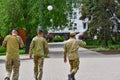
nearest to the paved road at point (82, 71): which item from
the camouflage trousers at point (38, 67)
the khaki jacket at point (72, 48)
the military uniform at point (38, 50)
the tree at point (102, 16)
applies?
the khaki jacket at point (72, 48)

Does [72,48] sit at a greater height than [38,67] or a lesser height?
greater

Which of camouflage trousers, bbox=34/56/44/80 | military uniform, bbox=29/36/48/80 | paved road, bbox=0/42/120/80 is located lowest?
paved road, bbox=0/42/120/80

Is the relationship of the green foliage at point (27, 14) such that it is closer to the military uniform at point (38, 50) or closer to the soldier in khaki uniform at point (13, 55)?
the military uniform at point (38, 50)

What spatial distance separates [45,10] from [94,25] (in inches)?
734

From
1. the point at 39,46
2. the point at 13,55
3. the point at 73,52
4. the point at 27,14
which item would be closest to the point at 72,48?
the point at 73,52

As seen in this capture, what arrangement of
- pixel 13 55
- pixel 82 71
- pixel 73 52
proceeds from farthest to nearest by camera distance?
pixel 82 71
pixel 73 52
pixel 13 55

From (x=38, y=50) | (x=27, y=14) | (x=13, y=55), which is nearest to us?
(x=13, y=55)

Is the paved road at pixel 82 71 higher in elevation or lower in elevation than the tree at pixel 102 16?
lower

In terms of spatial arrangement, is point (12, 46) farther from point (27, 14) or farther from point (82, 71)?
point (27, 14)

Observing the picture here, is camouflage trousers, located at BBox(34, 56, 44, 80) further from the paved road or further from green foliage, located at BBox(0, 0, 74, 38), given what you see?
green foliage, located at BBox(0, 0, 74, 38)

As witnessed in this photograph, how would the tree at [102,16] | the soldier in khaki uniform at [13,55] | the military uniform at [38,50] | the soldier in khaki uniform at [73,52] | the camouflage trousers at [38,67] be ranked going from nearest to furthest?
the soldier in khaki uniform at [13,55]
the camouflage trousers at [38,67]
the military uniform at [38,50]
the soldier in khaki uniform at [73,52]
the tree at [102,16]

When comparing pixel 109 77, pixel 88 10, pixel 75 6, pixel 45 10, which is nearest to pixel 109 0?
pixel 88 10

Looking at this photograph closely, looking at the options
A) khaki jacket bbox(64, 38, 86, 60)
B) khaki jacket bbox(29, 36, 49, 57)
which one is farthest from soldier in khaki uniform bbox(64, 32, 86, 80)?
khaki jacket bbox(29, 36, 49, 57)

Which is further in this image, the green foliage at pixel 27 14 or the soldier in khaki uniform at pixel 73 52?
the green foliage at pixel 27 14
